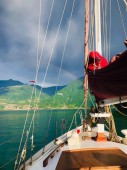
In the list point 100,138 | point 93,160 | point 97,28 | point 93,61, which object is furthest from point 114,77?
point 97,28

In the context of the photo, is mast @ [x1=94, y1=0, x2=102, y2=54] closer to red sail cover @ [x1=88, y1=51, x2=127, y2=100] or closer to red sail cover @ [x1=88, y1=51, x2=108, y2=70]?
red sail cover @ [x1=88, y1=51, x2=108, y2=70]

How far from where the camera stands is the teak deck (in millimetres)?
5109

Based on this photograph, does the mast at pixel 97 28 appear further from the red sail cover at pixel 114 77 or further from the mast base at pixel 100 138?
the red sail cover at pixel 114 77

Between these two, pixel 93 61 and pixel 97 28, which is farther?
pixel 97 28

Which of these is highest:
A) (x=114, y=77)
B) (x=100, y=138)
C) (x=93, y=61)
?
(x=93, y=61)

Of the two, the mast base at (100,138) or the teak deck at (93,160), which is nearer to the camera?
the teak deck at (93,160)

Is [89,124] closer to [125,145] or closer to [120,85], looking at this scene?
[125,145]

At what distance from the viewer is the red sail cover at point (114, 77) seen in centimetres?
375

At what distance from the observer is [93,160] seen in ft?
18.5

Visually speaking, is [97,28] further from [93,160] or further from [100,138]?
[93,160]

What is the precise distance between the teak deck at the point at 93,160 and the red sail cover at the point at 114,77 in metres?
1.98

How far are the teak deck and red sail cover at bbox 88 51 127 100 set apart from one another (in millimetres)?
1976

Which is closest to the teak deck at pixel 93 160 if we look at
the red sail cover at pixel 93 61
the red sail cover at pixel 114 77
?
the red sail cover at pixel 114 77

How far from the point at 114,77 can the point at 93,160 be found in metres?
2.77
